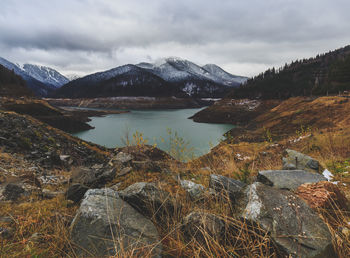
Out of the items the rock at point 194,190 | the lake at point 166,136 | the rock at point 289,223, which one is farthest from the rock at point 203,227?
the lake at point 166,136

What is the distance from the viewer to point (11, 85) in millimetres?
67750

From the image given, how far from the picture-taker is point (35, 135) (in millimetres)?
12945

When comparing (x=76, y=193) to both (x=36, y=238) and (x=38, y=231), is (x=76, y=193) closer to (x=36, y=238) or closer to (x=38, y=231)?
(x=38, y=231)

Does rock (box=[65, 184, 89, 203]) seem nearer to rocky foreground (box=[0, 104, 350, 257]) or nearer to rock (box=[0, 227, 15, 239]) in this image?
rocky foreground (box=[0, 104, 350, 257])

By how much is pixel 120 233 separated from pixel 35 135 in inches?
593

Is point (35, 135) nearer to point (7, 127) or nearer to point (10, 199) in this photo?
point (7, 127)

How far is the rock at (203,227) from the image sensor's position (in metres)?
1.79

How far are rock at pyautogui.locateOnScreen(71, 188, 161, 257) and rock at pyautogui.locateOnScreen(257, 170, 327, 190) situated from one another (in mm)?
2285

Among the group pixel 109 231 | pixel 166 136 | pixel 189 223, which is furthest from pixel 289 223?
pixel 166 136

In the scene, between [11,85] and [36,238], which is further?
[11,85]

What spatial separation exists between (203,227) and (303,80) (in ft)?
451

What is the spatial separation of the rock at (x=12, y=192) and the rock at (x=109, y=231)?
2.48 m

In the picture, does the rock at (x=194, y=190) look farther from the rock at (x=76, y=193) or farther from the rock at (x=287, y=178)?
the rock at (x=76, y=193)

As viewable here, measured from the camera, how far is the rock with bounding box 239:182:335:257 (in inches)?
57.6
